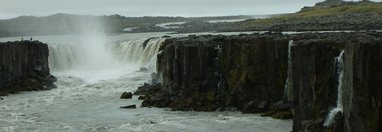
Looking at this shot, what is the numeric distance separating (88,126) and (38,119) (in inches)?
185

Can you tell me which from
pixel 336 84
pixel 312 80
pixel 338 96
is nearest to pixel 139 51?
pixel 312 80

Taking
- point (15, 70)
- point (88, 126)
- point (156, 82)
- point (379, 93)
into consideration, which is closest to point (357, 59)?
point (379, 93)

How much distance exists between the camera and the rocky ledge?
84.6 feet

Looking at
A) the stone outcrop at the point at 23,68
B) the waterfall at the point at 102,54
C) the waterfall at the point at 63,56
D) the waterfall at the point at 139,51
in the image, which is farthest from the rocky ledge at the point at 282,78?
the waterfall at the point at 63,56

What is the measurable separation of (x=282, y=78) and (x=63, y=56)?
4232cm

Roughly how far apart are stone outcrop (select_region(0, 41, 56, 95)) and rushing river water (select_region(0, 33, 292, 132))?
167 centimetres

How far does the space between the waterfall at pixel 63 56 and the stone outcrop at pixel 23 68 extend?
883cm

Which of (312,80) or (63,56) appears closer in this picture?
(312,80)

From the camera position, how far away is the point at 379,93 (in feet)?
84.8

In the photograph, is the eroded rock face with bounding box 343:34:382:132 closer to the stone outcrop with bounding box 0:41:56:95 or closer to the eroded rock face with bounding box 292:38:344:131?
the eroded rock face with bounding box 292:38:344:131

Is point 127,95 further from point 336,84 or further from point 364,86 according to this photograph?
point 364,86

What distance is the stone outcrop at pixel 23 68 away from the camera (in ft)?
190

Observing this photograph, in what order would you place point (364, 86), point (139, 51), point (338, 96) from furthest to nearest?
point (139, 51) < point (338, 96) < point (364, 86)

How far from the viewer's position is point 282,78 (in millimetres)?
41000
